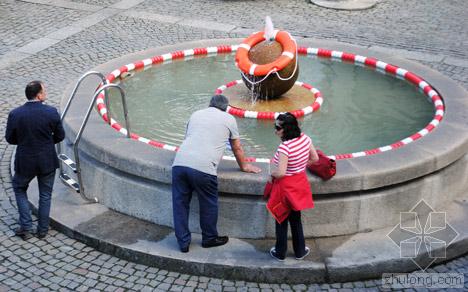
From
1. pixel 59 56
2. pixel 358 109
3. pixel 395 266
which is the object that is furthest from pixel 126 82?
pixel 395 266

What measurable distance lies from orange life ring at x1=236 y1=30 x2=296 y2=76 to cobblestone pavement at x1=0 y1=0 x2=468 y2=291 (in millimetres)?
3349

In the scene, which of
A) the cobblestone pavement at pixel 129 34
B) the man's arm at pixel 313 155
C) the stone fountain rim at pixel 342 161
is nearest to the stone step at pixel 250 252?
the cobblestone pavement at pixel 129 34

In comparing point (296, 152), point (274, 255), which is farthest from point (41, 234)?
point (296, 152)

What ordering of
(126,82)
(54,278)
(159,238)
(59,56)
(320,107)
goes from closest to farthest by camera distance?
(54,278) < (159,238) < (320,107) < (126,82) < (59,56)

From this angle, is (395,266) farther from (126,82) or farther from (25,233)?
(126,82)

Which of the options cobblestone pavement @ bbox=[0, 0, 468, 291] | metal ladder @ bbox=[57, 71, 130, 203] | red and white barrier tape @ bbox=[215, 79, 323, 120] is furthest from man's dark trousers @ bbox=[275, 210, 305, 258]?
red and white barrier tape @ bbox=[215, 79, 323, 120]

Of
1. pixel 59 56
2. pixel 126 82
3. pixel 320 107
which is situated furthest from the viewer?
pixel 59 56

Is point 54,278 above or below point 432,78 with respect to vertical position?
below

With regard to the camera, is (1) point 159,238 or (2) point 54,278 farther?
(1) point 159,238

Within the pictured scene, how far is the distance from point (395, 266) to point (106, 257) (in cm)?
314

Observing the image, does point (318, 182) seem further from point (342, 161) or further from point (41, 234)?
point (41, 234)

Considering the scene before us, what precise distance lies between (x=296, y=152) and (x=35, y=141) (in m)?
2.91

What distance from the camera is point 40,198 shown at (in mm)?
7758

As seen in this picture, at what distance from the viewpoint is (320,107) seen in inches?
412
